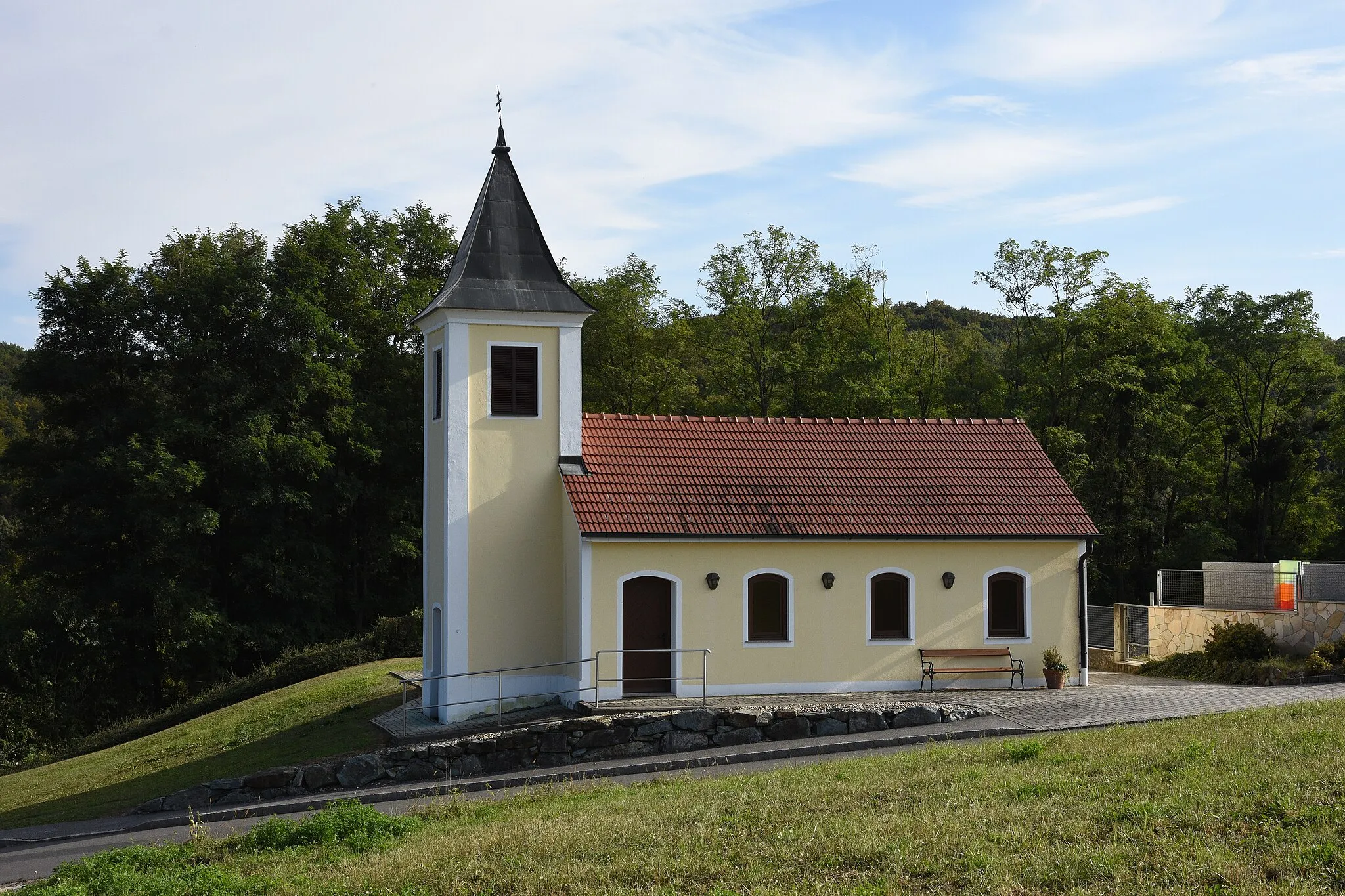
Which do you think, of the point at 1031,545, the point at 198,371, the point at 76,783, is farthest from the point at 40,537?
the point at 1031,545

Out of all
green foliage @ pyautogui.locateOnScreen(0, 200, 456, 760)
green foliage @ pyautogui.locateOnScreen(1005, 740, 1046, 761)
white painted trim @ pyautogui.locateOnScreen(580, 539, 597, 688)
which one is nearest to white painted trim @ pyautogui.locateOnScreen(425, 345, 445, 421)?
white painted trim @ pyautogui.locateOnScreen(580, 539, 597, 688)

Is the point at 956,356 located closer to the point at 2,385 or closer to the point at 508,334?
the point at 508,334

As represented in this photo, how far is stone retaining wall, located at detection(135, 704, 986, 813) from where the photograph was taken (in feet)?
59.0

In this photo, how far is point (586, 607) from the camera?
2120 cm

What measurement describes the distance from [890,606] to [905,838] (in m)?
13.1

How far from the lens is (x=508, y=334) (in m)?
22.6

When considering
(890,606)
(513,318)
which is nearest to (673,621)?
(890,606)

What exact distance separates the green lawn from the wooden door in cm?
469

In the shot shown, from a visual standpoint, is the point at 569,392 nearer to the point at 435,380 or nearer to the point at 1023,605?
the point at 435,380

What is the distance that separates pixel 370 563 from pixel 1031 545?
26.0m

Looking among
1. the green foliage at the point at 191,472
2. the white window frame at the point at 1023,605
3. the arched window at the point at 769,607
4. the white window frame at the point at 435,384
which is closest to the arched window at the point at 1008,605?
the white window frame at the point at 1023,605

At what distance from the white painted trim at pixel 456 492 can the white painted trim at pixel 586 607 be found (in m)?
2.22

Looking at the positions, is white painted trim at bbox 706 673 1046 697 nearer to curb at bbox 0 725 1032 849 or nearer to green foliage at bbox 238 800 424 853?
curb at bbox 0 725 1032 849

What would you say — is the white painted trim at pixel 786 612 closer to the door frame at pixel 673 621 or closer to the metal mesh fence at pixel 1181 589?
the door frame at pixel 673 621
